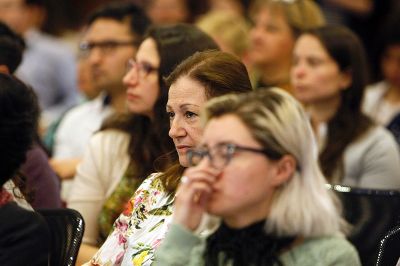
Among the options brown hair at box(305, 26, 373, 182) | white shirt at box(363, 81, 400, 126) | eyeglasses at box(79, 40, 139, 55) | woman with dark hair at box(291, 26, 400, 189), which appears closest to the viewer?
woman with dark hair at box(291, 26, 400, 189)

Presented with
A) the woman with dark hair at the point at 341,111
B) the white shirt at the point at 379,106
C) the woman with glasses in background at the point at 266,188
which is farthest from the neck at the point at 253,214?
the white shirt at the point at 379,106

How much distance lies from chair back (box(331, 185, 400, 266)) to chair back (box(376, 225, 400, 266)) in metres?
0.21

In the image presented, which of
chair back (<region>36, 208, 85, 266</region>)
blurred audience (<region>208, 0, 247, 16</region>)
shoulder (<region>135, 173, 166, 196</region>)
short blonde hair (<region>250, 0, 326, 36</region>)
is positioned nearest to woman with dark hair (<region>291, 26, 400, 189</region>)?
short blonde hair (<region>250, 0, 326, 36</region>)

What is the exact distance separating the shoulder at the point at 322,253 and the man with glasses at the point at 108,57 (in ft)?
7.78

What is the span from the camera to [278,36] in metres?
5.03

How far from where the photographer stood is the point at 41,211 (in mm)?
2652

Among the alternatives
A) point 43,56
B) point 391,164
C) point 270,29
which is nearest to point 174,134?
point 391,164

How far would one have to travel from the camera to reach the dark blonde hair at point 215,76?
258 cm

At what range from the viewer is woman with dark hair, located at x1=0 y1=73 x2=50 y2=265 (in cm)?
228

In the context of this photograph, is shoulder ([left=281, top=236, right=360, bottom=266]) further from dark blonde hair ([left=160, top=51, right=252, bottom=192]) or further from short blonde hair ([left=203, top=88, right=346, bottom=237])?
dark blonde hair ([left=160, top=51, right=252, bottom=192])

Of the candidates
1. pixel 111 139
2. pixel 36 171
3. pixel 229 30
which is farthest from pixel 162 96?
pixel 229 30

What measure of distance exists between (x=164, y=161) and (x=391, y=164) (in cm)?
140

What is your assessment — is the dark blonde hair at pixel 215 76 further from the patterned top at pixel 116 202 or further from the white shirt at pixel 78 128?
the white shirt at pixel 78 128

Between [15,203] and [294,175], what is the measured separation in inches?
30.3
